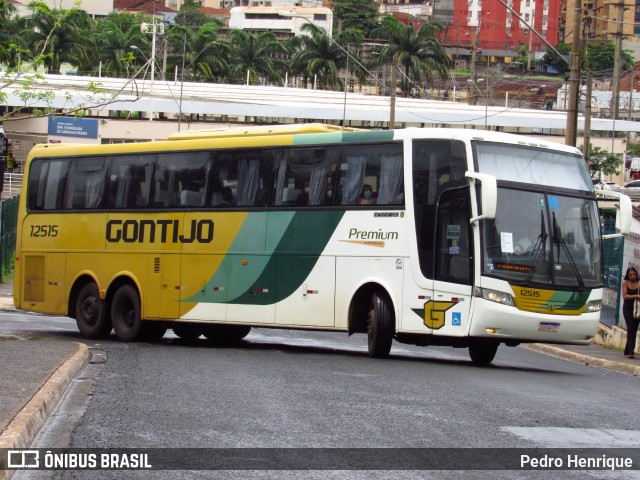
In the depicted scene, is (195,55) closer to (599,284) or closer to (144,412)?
(599,284)

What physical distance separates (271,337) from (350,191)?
754 centimetres

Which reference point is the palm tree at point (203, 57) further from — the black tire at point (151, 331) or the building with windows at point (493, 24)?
the black tire at point (151, 331)

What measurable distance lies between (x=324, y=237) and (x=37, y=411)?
31.7ft

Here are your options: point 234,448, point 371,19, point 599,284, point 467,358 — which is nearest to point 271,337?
point 467,358

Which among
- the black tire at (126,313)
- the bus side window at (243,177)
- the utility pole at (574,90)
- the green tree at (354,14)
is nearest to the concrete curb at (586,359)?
the utility pole at (574,90)

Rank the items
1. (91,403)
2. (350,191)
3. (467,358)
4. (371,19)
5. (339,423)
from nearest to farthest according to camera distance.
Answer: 1. (339,423)
2. (91,403)
3. (350,191)
4. (467,358)
5. (371,19)

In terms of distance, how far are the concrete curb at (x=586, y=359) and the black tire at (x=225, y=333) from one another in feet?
21.4

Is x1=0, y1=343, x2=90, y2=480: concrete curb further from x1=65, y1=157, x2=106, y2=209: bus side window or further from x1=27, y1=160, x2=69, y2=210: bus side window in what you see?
x1=27, y1=160, x2=69, y2=210: bus side window

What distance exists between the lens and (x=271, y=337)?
25438mm

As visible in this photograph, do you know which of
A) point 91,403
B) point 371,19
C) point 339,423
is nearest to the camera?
point 339,423

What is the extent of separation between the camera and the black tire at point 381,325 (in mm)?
17844

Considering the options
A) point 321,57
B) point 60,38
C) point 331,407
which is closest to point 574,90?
point 331,407

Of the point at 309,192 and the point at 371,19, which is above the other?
the point at 371,19

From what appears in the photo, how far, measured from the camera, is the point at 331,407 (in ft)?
37.5
